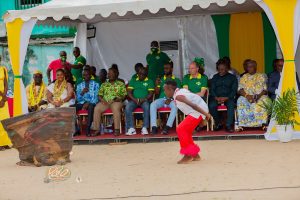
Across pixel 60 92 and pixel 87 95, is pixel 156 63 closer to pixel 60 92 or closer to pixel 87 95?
pixel 87 95

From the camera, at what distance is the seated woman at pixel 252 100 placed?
11312mm

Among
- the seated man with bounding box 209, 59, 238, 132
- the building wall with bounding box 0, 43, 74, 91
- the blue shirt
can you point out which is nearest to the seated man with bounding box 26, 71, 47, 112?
the blue shirt

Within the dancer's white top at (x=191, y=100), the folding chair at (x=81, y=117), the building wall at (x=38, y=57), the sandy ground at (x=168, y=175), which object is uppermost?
the building wall at (x=38, y=57)

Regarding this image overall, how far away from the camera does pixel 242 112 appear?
1140 centimetres

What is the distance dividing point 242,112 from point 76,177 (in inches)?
173

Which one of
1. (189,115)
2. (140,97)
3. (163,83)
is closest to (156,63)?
(163,83)

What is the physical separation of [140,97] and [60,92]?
5.06 feet

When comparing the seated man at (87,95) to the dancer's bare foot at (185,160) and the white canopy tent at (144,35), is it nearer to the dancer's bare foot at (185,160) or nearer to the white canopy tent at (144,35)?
the white canopy tent at (144,35)

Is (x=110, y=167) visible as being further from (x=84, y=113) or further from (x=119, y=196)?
(x=84, y=113)

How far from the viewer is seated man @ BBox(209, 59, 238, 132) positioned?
1138 centimetres

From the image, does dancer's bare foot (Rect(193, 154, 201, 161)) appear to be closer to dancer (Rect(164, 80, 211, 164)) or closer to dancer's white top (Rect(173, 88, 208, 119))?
dancer (Rect(164, 80, 211, 164))

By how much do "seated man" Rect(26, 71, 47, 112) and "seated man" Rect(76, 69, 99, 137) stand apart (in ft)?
2.23

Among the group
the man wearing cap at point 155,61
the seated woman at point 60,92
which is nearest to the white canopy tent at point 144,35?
the man wearing cap at point 155,61

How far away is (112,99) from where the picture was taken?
39.0 ft
